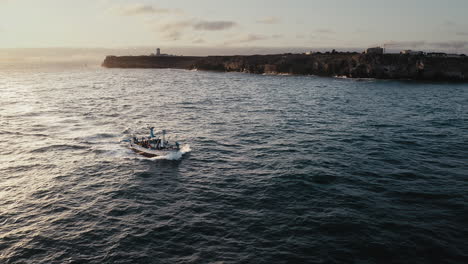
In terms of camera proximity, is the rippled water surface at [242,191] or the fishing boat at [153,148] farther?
the fishing boat at [153,148]

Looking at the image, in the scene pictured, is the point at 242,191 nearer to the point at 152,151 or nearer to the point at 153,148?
the point at 152,151

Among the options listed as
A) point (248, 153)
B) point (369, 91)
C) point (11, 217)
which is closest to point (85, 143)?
point (11, 217)

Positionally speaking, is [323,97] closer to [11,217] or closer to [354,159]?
→ [354,159]

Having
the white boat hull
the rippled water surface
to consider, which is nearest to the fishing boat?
the white boat hull

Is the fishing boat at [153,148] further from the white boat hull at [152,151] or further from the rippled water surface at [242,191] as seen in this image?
the rippled water surface at [242,191]

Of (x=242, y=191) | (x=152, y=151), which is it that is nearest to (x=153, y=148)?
(x=152, y=151)

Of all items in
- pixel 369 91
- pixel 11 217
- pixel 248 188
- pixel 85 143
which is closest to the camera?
pixel 11 217

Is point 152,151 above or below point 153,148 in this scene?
below

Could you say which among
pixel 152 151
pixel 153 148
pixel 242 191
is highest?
pixel 153 148

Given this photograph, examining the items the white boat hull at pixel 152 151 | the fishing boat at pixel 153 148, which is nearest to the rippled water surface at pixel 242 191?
the white boat hull at pixel 152 151
